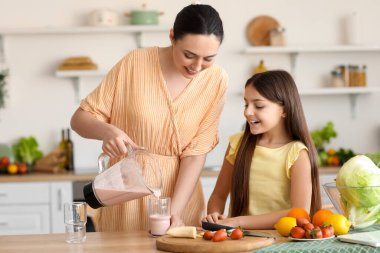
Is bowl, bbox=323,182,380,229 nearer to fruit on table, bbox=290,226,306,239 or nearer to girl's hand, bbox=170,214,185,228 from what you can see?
fruit on table, bbox=290,226,306,239

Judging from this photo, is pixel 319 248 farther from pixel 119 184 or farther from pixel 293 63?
pixel 293 63

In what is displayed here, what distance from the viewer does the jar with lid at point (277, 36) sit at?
515 centimetres

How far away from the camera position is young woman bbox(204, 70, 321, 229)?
2568 millimetres

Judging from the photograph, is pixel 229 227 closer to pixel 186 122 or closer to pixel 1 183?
pixel 186 122

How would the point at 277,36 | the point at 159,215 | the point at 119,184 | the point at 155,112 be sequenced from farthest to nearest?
the point at 277,36
the point at 155,112
the point at 159,215
the point at 119,184

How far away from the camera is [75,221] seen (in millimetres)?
2260

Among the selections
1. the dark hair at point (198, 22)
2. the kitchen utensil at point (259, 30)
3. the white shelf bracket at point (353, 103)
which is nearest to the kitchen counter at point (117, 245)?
the dark hair at point (198, 22)

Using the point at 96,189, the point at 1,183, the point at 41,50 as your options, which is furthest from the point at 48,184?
the point at 96,189

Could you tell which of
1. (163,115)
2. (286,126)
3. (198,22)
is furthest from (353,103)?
(198,22)

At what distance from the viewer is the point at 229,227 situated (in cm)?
226

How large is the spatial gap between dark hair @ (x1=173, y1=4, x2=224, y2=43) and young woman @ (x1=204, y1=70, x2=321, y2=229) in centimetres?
33

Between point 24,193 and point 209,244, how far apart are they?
2.90 m

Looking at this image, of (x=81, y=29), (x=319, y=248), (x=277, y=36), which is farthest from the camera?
(x=277, y=36)

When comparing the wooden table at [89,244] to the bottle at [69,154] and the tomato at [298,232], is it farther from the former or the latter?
the bottle at [69,154]
